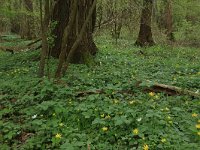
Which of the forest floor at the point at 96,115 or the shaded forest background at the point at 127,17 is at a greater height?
the shaded forest background at the point at 127,17

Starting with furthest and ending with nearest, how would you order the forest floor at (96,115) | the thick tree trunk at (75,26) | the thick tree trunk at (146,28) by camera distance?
the thick tree trunk at (146,28), the thick tree trunk at (75,26), the forest floor at (96,115)

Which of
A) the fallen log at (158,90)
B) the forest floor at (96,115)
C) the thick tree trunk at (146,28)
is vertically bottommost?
the forest floor at (96,115)

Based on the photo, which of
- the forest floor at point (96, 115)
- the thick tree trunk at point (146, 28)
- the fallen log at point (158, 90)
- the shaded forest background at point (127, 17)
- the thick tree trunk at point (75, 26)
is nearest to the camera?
the forest floor at point (96, 115)

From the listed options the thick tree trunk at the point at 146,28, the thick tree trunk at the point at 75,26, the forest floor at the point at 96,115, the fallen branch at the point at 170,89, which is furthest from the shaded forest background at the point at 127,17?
the fallen branch at the point at 170,89

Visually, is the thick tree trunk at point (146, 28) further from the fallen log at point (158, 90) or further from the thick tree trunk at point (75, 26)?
the fallen log at point (158, 90)

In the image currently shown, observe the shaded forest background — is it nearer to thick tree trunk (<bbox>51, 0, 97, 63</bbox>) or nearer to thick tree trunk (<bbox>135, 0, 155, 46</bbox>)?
thick tree trunk (<bbox>135, 0, 155, 46</bbox>)

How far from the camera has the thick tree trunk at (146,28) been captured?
14.6 m

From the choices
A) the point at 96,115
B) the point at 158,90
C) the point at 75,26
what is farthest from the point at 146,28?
the point at 96,115

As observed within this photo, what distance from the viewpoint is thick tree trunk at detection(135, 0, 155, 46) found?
14.6m

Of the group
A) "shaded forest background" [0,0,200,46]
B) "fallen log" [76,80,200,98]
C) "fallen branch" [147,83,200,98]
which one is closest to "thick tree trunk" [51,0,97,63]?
"fallen log" [76,80,200,98]

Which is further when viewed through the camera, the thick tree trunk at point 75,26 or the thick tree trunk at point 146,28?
the thick tree trunk at point 146,28

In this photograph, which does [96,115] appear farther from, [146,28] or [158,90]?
[146,28]

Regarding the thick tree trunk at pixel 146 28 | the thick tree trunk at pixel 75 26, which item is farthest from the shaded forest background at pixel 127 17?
the thick tree trunk at pixel 75 26

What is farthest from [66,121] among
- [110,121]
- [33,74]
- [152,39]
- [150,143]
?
[152,39]
